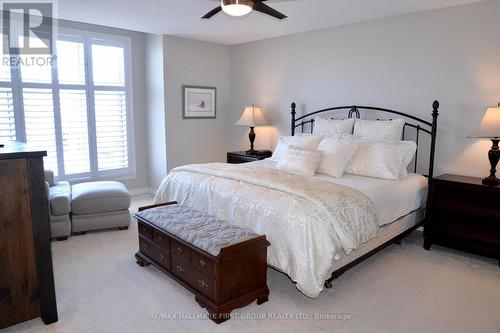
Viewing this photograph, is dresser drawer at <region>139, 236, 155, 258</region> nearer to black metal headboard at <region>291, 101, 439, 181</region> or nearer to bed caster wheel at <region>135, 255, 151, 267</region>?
bed caster wheel at <region>135, 255, 151, 267</region>

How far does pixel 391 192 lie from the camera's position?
11.2ft

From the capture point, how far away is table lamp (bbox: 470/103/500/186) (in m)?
3.33

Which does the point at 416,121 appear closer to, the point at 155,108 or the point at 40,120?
the point at 155,108

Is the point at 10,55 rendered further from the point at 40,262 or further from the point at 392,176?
the point at 392,176

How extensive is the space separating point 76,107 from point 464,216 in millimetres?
5229

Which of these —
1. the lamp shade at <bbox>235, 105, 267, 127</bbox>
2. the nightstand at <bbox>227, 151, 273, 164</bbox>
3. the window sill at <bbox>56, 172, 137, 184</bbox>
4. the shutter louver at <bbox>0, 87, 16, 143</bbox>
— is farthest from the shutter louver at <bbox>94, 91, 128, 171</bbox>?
the lamp shade at <bbox>235, 105, 267, 127</bbox>

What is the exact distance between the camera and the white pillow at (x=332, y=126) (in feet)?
14.6

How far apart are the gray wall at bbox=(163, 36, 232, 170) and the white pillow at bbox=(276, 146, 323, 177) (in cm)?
237

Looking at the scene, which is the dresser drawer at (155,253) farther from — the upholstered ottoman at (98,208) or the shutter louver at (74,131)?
the shutter louver at (74,131)

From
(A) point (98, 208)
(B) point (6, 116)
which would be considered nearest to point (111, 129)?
(B) point (6, 116)

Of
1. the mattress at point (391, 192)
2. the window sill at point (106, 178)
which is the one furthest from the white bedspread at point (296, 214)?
the window sill at point (106, 178)

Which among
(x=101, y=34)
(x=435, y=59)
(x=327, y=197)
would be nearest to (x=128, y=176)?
(x=101, y=34)

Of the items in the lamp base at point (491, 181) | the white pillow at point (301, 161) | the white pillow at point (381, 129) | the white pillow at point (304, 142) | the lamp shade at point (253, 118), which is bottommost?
the lamp base at point (491, 181)

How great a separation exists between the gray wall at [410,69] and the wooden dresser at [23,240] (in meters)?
3.85
